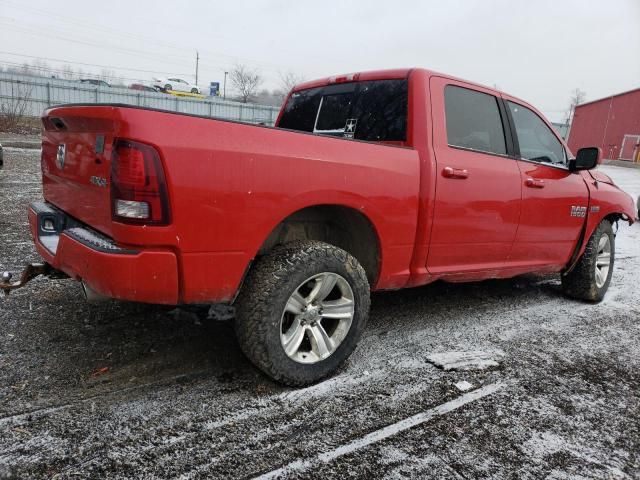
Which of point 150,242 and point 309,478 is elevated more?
point 150,242

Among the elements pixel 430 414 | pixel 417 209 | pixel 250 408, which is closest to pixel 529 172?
pixel 417 209

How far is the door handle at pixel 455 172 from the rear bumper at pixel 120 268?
72.0 inches

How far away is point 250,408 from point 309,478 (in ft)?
1.91

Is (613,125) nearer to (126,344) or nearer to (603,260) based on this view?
(603,260)

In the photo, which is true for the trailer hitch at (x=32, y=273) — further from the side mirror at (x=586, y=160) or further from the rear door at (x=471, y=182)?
the side mirror at (x=586, y=160)

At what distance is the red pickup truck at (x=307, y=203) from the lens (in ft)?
6.86

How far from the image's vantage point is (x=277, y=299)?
244 cm

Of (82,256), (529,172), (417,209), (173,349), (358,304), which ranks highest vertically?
(529,172)

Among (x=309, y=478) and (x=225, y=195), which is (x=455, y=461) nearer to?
(x=309, y=478)

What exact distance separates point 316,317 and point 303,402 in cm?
46

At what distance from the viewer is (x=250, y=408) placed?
2.42 m

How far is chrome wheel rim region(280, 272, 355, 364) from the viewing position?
2609mm

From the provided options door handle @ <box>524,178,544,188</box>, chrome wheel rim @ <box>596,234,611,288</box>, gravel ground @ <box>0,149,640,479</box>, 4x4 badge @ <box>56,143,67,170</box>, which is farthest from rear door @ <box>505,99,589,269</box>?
4x4 badge @ <box>56,143,67,170</box>

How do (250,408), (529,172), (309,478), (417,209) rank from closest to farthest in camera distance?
1. (309,478)
2. (250,408)
3. (417,209)
4. (529,172)
